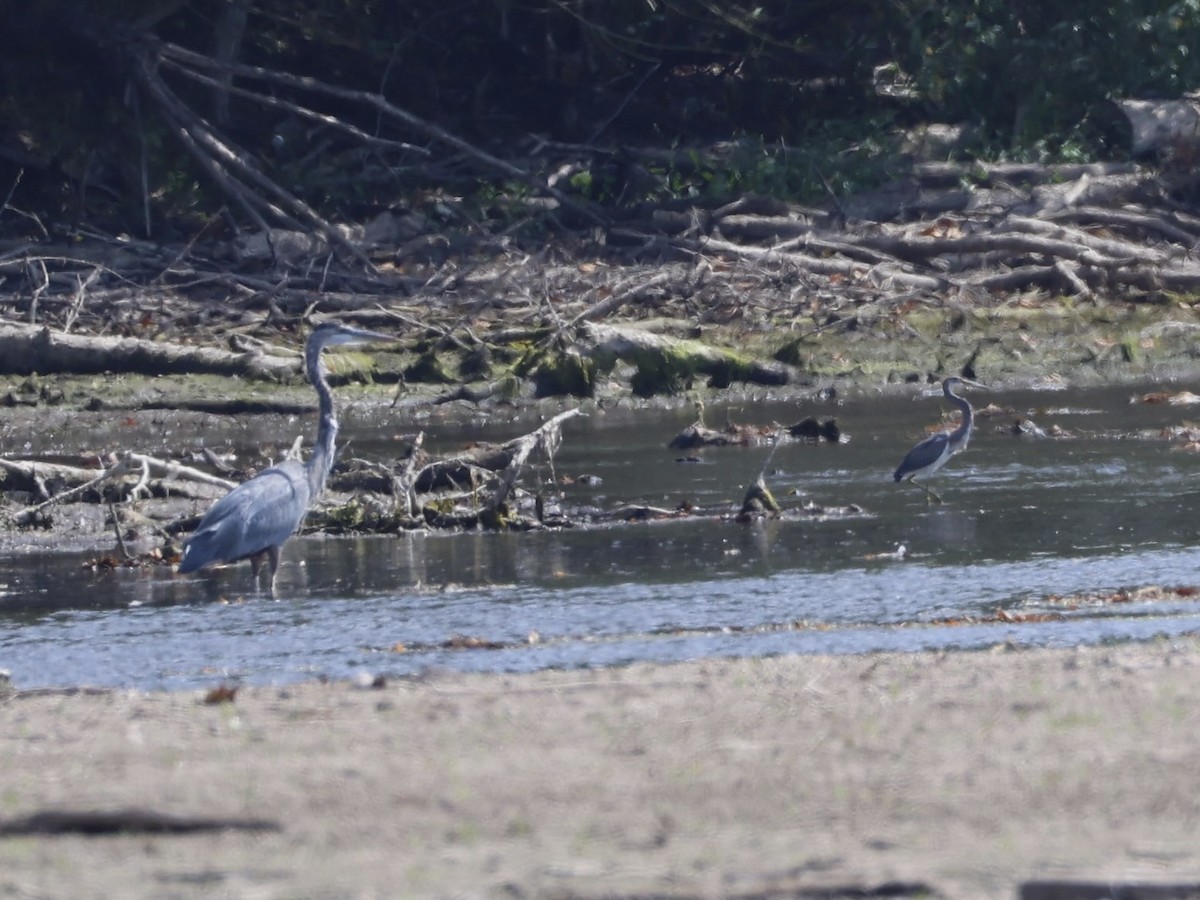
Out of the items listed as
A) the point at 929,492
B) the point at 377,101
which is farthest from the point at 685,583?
the point at 377,101

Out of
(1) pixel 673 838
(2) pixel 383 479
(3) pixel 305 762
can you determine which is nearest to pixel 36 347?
(2) pixel 383 479

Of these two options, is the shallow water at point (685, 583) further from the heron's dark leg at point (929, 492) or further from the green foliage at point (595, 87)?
the green foliage at point (595, 87)

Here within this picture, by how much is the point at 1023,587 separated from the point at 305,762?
4.94 meters

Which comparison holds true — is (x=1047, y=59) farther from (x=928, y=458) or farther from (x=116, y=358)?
(x=116, y=358)

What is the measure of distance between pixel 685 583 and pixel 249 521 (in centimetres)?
225

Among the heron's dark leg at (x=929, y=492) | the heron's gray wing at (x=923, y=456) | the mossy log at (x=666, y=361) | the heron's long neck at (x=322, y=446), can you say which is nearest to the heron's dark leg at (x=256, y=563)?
the heron's long neck at (x=322, y=446)

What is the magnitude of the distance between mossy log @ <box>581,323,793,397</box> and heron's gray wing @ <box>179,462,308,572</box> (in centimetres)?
722

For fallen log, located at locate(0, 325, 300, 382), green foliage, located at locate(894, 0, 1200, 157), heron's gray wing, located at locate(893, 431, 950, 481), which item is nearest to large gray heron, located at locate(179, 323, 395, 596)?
heron's gray wing, located at locate(893, 431, 950, 481)

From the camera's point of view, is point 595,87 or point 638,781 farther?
point 595,87

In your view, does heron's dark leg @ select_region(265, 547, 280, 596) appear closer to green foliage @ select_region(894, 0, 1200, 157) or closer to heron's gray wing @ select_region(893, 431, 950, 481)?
heron's gray wing @ select_region(893, 431, 950, 481)

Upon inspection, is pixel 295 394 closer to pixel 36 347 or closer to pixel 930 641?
pixel 36 347

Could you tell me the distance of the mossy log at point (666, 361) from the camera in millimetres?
17516

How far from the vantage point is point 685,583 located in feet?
32.3

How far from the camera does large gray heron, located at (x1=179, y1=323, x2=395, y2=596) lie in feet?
32.4
